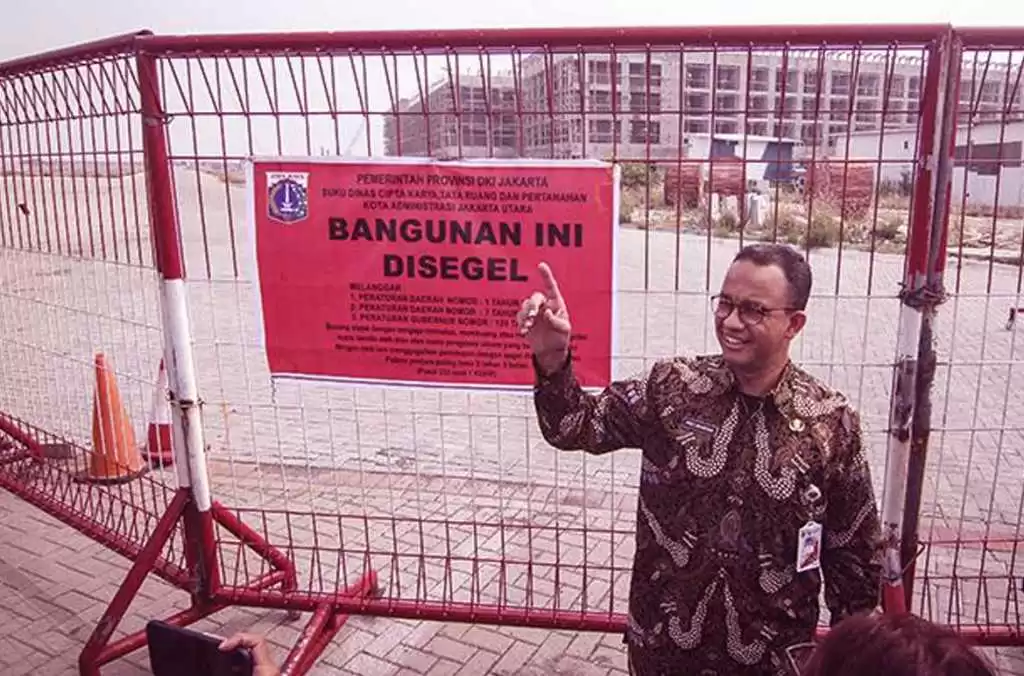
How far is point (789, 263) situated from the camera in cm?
217

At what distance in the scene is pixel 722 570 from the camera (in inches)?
85.7

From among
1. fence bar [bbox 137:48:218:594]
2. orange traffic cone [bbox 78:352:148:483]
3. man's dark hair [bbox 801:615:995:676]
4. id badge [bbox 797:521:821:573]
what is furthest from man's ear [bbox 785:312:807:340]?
orange traffic cone [bbox 78:352:148:483]

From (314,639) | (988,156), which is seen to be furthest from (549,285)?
(314,639)

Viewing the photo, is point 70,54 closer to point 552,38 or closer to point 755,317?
point 552,38

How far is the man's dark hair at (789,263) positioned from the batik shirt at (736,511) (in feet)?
0.65

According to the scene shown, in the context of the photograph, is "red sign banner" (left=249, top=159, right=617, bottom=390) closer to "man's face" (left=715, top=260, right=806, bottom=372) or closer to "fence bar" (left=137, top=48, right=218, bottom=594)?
"fence bar" (left=137, top=48, right=218, bottom=594)

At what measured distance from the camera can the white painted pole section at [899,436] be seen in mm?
2590

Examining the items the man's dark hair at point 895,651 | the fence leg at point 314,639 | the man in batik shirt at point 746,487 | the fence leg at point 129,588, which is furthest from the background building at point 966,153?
the fence leg at point 129,588

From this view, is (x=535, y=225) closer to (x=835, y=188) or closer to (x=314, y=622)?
(x=835, y=188)

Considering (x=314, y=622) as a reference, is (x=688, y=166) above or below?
above

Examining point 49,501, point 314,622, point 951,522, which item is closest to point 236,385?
point 49,501

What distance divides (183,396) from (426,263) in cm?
111

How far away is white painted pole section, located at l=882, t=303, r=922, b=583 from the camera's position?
8.50 ft

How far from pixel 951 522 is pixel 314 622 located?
386 centimetres
